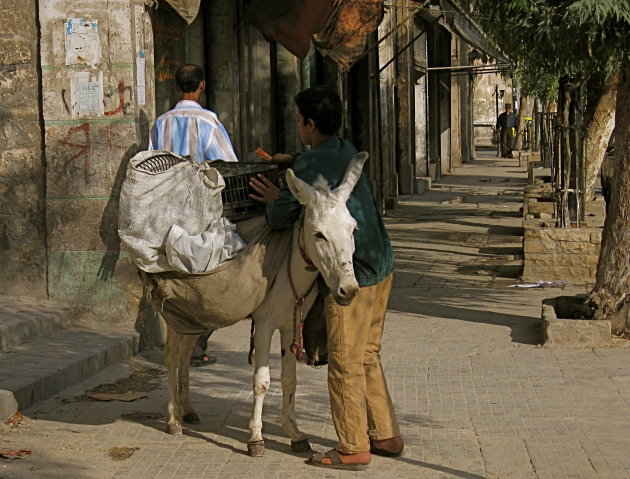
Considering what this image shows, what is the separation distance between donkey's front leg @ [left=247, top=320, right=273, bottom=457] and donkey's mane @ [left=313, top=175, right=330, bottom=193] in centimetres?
88

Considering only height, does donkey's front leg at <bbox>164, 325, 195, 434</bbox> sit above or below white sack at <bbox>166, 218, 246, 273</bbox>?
below

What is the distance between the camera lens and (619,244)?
9422mm

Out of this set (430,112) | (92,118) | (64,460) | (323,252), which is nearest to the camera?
(323,252)

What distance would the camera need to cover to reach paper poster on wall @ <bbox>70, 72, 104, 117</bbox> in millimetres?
9016

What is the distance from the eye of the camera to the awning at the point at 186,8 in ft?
30.8

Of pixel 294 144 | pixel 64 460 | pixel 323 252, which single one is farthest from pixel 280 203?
pixel 294 144

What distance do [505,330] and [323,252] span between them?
441cm

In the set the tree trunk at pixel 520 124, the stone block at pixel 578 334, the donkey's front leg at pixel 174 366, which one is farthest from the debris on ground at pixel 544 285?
the tree trunk at pixel 520 124

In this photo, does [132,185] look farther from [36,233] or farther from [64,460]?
[36,233]

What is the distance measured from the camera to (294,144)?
50.0 ft

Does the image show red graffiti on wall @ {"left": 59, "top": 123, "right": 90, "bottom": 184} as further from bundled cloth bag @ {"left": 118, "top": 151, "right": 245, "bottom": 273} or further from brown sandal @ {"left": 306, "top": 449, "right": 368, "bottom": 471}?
brown sandal @ {"left": 306, "top": 449, "right": 368, "bottom": 471}

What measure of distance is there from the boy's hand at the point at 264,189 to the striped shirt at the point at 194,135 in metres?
1.66

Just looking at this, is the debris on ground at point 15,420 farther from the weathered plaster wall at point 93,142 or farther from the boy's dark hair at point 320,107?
the boy's dark hair at point 320,107

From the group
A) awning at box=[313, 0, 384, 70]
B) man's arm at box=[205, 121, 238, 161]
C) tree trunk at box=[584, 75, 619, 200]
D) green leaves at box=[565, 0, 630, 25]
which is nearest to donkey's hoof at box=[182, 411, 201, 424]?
man's arm at box=[205, 121, 238, 161]
